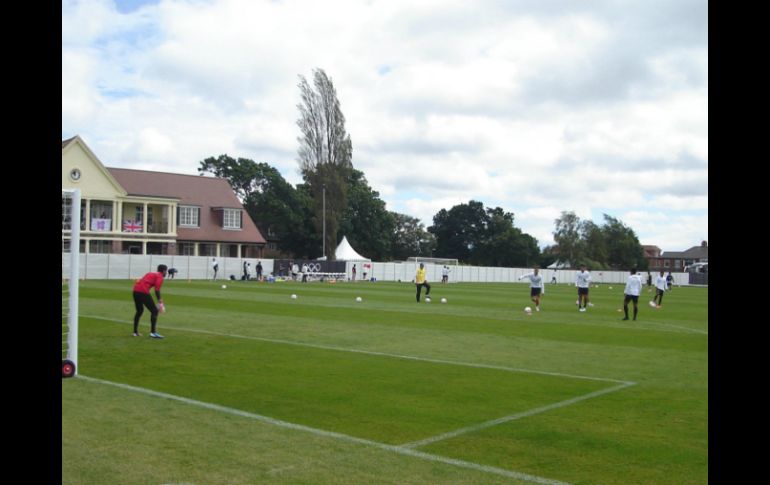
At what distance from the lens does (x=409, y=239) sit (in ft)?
393

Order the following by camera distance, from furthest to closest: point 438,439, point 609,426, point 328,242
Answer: point 328,242, point 609,426, point 438,439

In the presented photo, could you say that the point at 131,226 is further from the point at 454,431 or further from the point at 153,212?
the point at 454,431

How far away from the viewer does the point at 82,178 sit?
58.2 m

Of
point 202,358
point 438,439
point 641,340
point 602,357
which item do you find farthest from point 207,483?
point 641,340

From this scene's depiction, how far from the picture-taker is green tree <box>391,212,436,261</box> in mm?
117438

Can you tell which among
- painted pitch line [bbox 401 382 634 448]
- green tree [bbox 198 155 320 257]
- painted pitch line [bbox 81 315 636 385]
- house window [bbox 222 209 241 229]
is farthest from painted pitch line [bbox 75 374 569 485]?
green tree [bbox 198 155 320 257]

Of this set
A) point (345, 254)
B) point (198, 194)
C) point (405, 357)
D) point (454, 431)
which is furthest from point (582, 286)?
point (198, 194)

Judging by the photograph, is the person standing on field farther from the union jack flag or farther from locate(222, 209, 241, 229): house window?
locate(222, 209, 241, 229): house window

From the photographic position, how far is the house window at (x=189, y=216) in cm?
6856

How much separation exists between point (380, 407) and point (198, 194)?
64261mm

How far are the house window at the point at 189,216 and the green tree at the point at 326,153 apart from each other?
15.6 m

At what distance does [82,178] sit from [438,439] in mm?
56337
